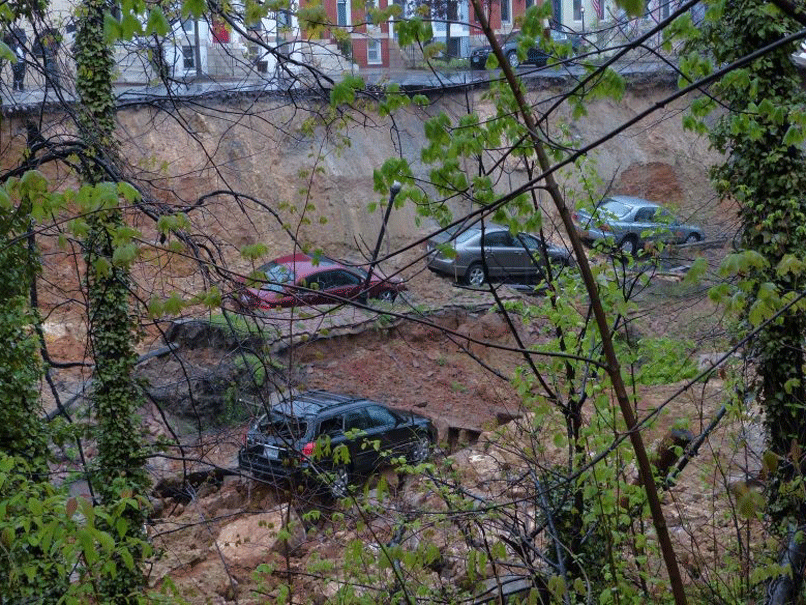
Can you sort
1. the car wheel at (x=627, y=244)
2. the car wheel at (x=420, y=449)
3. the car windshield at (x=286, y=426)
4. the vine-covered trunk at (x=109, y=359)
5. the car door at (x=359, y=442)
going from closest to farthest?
the car windshield at (x=286, y=426), the car wheel at (x=420, y=449), the car wheel at (x=627, y=244), the vine-covered trunk at (x=109, y=359), the car door at (x=359, y=442)

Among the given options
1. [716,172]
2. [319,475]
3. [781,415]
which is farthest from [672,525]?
[319,475]

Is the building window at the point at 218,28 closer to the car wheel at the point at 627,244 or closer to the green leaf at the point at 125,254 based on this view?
the green leaf at the point at 125,254

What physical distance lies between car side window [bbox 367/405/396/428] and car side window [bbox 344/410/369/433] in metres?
0.11

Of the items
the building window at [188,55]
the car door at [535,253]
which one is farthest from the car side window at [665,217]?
the building window at [188,55]

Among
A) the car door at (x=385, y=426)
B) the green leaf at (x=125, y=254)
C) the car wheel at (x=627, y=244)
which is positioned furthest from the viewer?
the car door at (x=385, y=426)

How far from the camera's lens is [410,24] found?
173 inches

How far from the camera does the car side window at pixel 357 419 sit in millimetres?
14219

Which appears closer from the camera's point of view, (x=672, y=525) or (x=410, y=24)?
(x=410, y=24)

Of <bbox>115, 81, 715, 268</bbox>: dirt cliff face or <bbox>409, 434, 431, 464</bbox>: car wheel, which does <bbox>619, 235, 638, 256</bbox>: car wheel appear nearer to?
<bbox>409, 434, 431, 464</bbox>: car wheel

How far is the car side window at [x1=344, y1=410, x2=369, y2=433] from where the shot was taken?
1422 cm

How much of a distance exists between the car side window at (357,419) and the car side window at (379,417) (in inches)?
4.3

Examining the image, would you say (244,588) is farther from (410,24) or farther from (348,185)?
(348,185)

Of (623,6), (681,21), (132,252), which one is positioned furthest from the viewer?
(681,21)

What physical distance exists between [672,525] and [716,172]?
4.58m
